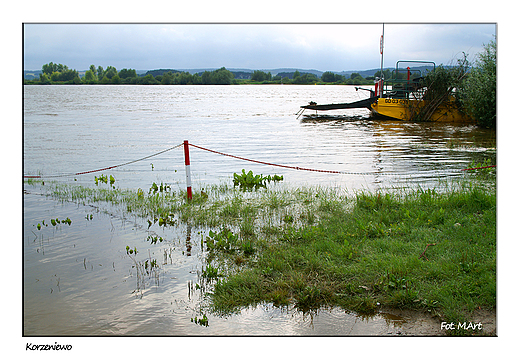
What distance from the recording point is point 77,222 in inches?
323

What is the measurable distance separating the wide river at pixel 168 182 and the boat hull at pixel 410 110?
1780mm

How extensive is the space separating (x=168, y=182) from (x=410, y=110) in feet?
79.1

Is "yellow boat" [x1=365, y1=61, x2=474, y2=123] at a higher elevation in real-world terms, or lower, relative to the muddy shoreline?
higher

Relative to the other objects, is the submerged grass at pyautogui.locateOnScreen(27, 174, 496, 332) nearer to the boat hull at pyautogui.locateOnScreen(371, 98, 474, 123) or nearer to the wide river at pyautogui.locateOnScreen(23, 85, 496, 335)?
the wide river at pyautogui.locateOnScreen(23, 85, 496, 335)

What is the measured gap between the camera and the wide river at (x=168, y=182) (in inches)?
177

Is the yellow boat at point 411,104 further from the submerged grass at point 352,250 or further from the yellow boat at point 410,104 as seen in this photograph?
the submerged grass at point 352,250

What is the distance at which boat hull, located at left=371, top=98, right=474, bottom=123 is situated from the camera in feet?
98.0

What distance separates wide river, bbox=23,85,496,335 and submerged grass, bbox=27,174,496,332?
330mm

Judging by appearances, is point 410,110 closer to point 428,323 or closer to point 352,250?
point 352,250

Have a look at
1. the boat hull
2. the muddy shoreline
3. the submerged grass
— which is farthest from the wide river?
the boat hull

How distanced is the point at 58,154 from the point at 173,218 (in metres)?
13.0

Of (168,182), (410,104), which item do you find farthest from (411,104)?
(168,182)

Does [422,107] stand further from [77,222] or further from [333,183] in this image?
[77,222]

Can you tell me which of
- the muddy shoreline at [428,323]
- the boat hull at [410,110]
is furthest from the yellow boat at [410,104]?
the muddy shoreline at [428,323]
